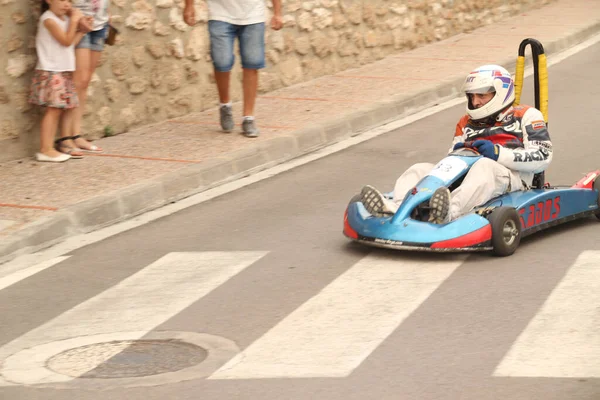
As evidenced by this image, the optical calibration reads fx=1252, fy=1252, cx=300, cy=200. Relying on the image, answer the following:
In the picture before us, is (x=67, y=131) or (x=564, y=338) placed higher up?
(x=67, y=131)

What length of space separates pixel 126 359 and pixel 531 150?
3.33 m

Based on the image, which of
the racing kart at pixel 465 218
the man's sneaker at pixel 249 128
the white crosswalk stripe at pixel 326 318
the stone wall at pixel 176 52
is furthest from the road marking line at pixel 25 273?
the man's sneaker at pixel 249 128

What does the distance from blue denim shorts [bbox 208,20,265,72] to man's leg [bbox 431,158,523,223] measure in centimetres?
403

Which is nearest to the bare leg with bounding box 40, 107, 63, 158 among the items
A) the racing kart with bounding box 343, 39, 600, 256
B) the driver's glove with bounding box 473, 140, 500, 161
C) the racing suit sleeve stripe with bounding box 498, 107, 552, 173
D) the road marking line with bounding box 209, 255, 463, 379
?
the racing kart with bounding box 343, 39, 600, 256

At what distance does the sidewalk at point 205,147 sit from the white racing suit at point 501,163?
2289 millimetres

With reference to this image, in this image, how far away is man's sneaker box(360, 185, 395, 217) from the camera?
7711 millimetres

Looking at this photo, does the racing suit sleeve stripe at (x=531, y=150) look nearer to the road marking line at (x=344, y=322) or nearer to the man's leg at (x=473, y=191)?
the man's leg at (x=473, y=191)

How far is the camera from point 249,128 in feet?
37.2

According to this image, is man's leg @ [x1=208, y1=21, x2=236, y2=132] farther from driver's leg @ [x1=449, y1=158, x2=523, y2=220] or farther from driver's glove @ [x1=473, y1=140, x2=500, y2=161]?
driver's leg @ [x1=449, y1=158, x2=523, y2=220]

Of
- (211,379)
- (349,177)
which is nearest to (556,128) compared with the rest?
(349,177)

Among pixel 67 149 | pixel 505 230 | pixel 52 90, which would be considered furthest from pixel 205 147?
pixel 505 230

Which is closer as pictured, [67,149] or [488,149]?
[488,149]

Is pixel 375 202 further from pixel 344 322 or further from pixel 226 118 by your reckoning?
pixel 226 118

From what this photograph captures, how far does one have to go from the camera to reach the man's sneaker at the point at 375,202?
25.3 feet
